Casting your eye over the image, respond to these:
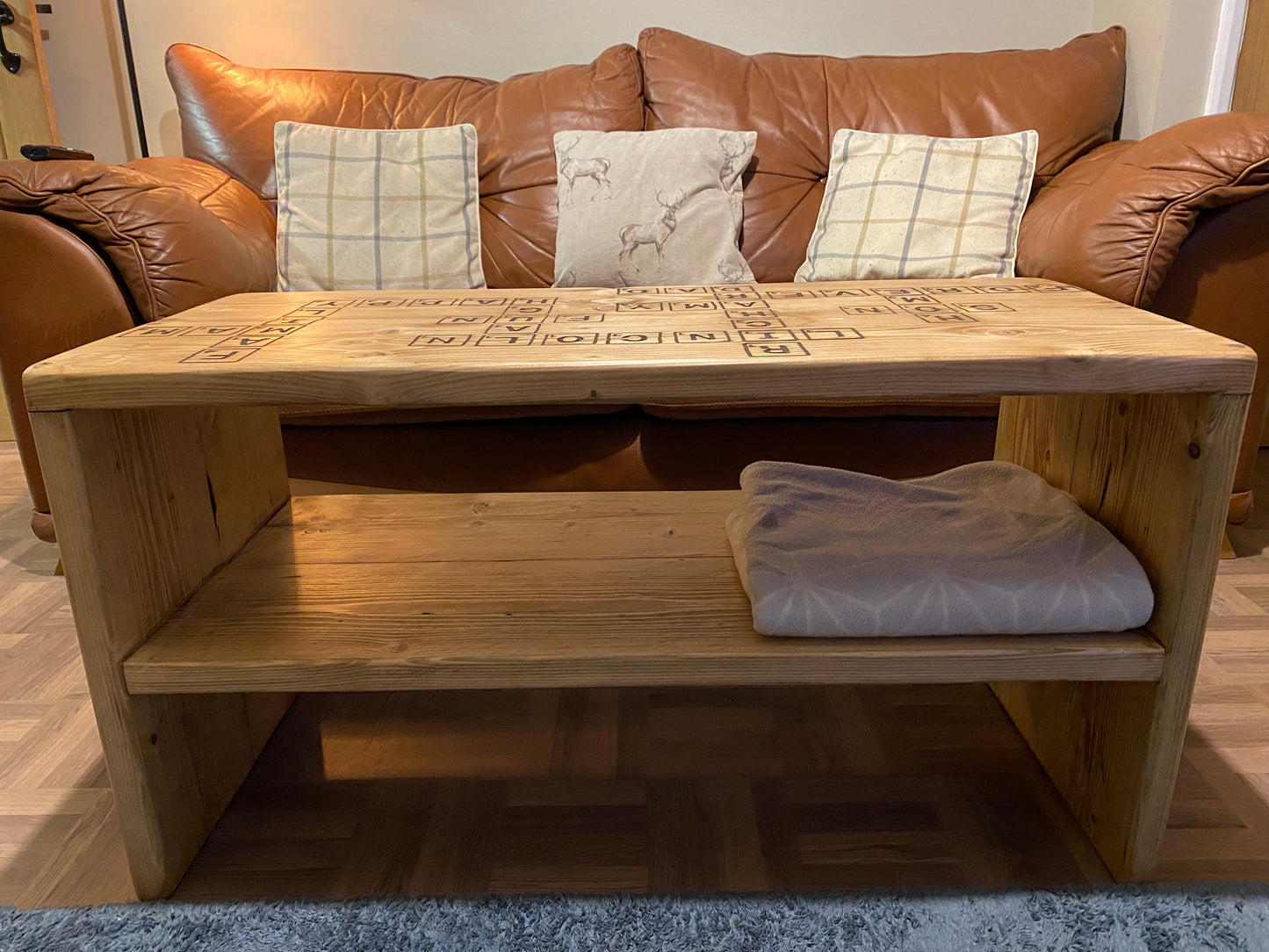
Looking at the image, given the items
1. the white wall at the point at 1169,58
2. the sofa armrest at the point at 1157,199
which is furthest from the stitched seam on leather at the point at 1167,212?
Result: the white wall at the point at 1169,58

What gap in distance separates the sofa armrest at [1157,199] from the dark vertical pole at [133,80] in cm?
192

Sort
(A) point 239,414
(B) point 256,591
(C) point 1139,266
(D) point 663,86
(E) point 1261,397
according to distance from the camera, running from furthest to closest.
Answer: (D) point 663,86
(E) point 1261,397
(C) point 1139,266
(A) point 239,414
(B) point 256,591

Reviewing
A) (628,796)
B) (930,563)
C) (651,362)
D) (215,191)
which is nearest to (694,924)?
(628,796)

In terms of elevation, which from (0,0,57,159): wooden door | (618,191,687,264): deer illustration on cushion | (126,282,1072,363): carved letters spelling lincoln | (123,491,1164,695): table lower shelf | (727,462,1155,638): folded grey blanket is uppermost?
(0,0,57,159): wooden door

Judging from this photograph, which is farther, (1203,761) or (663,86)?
(663,86)

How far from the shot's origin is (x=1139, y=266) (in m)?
1.27

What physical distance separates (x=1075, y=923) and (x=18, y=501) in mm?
1944

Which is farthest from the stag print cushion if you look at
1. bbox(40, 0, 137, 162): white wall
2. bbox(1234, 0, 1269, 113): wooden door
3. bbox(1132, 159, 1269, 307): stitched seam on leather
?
bbox(40, 0, 137, 162): white wall

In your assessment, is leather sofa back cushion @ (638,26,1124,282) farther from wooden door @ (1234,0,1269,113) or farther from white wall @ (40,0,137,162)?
white wall @ (40,0,137,162)

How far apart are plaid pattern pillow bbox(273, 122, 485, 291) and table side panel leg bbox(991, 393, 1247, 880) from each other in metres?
1.11

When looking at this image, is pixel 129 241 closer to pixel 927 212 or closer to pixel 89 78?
pixel 89 78

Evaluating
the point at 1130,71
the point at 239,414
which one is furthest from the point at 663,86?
the point at 239,414

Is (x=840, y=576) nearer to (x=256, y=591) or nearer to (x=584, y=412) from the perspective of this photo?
(x=256, y=591)

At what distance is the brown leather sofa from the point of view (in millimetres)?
1297
